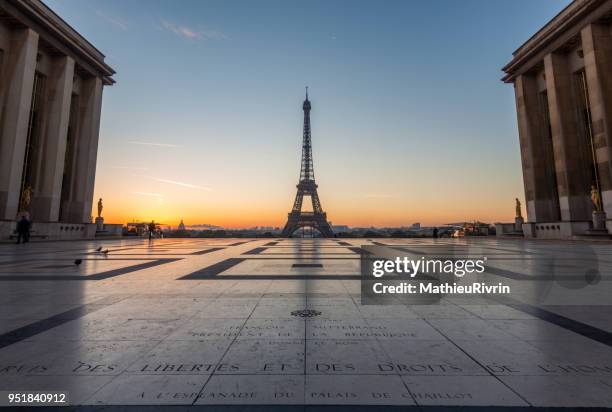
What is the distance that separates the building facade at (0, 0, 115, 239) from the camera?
2507cm

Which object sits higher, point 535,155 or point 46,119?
point 46,119

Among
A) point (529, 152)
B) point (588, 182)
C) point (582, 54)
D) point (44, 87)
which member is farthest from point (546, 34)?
point (44, 87)

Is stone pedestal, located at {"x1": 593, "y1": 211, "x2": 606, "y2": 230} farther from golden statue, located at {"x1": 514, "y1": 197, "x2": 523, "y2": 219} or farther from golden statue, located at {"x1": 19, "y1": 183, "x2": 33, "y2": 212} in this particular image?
golden statue, located at {"x1": 19, "y1": 183, "x2": 33, "y2": 212}

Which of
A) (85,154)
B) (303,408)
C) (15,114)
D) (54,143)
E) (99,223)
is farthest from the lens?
(99,223)

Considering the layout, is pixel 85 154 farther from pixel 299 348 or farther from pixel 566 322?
pixel 566 322

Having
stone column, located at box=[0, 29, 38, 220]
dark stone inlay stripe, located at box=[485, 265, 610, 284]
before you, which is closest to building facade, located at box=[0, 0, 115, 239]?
stone column, located at box=[0, 29, 38, 220]

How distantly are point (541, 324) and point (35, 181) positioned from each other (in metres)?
38.0

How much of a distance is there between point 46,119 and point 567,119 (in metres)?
Result: 51.2

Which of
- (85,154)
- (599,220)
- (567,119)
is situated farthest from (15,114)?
(567,119)

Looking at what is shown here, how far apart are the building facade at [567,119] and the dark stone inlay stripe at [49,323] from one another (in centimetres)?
3322

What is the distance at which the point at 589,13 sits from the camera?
26781 millimetres

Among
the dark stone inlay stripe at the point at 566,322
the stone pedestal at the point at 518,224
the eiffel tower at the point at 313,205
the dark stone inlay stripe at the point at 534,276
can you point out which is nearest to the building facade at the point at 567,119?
the stone pedestal at the point at 518,224

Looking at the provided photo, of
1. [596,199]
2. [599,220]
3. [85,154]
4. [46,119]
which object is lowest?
[599,220]

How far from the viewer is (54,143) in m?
29.4
